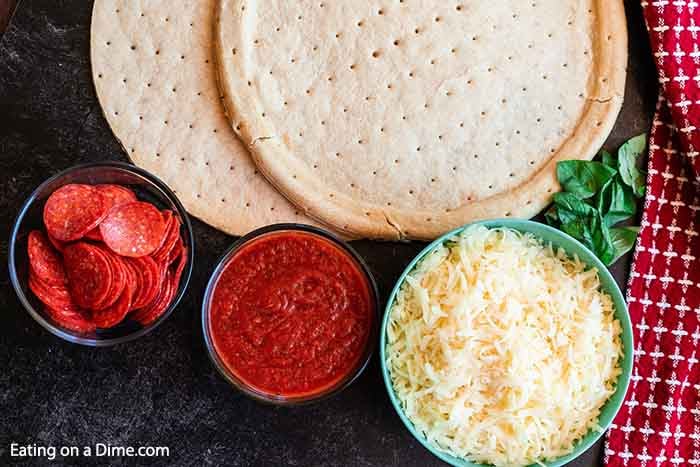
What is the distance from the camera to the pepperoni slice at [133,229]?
62.7 inches

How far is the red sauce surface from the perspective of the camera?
1633 millimetres

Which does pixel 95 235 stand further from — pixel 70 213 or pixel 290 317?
pixel 290 317

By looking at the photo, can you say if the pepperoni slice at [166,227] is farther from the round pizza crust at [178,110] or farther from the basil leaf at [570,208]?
the basil leaf at [570,208]

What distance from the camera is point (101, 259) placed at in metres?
1.57

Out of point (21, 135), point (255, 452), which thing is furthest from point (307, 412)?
point (21, 135)

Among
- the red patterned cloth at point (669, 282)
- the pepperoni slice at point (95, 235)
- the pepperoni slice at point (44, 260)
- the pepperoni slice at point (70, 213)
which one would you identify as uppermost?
the pepperoni slice at point (70, 213)

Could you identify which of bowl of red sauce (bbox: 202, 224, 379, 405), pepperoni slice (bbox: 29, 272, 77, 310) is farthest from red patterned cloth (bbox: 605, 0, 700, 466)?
pepperoni slice (bbox: 29, 272, 77, 310)

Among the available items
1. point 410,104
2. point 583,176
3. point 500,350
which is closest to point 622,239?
point 583,176

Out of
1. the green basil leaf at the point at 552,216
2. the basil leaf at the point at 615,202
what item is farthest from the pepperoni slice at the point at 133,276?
the basil leaf at the point at 615,202

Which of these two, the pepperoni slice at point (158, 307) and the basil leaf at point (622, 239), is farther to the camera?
the basil leaf at point (622, 239)

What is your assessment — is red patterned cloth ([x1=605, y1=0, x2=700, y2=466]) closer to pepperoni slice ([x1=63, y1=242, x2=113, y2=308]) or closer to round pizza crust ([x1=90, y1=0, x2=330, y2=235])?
round pizza crust ([x1=90, y1=0, x2=330, y2=235])

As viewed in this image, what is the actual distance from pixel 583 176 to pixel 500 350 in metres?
0.52

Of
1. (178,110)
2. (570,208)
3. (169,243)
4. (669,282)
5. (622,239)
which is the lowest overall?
(669,282)

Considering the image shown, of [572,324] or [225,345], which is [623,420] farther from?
[225,345]
